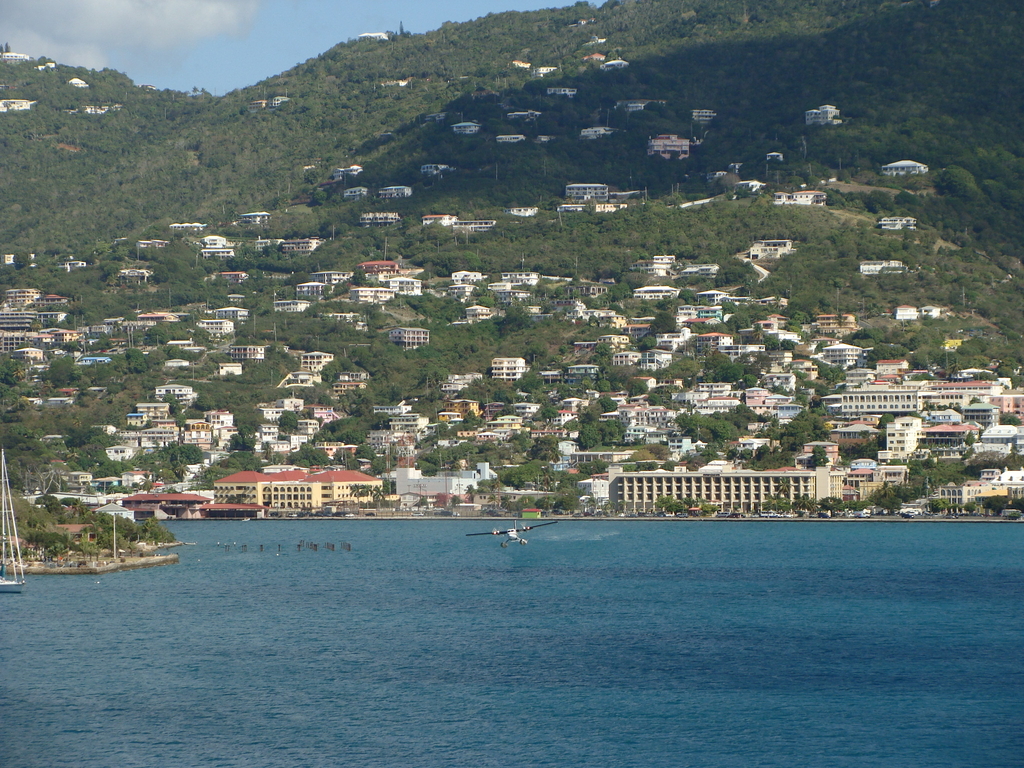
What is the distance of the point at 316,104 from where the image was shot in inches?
7594

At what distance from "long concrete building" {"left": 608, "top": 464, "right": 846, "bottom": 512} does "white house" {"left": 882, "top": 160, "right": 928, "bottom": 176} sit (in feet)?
194

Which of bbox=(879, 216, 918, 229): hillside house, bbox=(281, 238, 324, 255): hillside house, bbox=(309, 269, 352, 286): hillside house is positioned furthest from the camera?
bbox=(281, 238, 324, 255): hillside house

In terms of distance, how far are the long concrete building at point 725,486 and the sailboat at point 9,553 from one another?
45689mm

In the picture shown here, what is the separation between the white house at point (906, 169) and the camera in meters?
150

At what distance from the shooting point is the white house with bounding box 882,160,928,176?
15000 centimetres

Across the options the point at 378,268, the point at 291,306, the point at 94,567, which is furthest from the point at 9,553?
the point at 378,268

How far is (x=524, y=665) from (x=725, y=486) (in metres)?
62.4

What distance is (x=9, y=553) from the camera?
6109 cm

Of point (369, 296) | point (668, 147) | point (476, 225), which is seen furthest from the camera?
point (668, 147)

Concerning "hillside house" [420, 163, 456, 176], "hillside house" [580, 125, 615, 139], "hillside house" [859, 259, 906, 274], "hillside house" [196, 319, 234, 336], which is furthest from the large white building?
"hillside house" [580, 125, 615, 139]

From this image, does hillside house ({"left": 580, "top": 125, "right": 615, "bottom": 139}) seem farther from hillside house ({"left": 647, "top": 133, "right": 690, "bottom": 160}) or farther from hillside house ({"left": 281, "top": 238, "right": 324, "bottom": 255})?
hillside house ({"left": 281, "top": 238, "right": 324, "bottom": 255})

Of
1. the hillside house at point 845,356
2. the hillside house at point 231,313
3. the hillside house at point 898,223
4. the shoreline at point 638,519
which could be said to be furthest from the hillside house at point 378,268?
the shoreline at point 638,519

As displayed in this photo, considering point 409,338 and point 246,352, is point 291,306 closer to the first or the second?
point 246,352

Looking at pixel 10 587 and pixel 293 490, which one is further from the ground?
pixel 293 490
